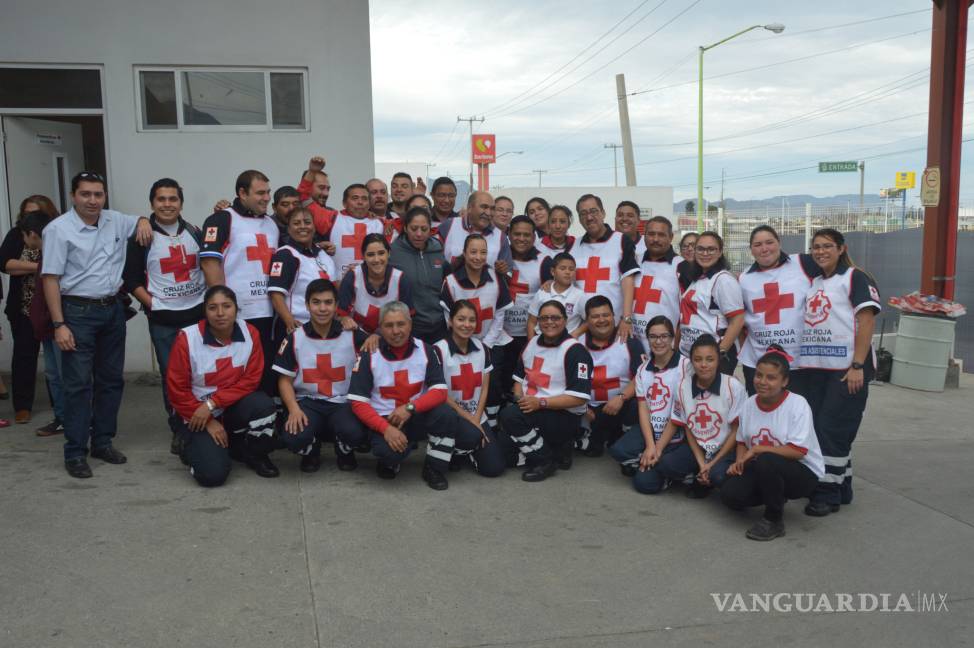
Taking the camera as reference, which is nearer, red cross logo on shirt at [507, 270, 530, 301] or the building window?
red cross logo on shirt at [507, 270, 530, 301]

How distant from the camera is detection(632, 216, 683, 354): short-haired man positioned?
16.7ft

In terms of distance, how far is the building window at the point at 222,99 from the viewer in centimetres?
684

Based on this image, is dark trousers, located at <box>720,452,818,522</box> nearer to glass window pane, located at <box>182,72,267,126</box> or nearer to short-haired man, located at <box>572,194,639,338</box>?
short-haired man, located at <box>572,194,639,338</box>

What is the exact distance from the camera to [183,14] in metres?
6.76

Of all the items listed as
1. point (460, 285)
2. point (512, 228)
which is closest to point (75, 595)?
point (460, 285)

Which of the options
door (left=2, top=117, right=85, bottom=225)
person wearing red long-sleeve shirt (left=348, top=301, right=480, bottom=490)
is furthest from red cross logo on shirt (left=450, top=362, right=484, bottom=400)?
door (left=2, top=117, right=85, bottom=225)

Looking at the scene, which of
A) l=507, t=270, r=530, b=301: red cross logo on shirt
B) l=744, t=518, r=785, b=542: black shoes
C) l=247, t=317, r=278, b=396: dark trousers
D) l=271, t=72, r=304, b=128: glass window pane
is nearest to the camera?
l=744, t=518, r=785, b=542: black shoes

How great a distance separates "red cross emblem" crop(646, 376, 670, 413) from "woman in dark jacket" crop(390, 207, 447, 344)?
1.36m

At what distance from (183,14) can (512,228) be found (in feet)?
12.3

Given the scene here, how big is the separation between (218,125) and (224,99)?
A: 0.23m

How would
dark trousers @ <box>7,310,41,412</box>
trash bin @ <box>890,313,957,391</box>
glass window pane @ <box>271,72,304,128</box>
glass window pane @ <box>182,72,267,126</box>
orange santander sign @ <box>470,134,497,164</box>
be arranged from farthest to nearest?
1. orange santander sign @ <box>470,134,497,164</box>
2. trash bin @ <box>890,313,957,391</box>
3. glass window pane @ <box>271,72,304,128</box>
4. glass window pane @ <box>182,72,267,126</box>
5. dark trousers @ <box>7,310,41,412</box>

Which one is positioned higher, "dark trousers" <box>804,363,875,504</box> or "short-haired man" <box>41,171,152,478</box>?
"short-haired man" <box>41,171,152,478</box>

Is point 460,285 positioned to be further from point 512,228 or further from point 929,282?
point 929,282

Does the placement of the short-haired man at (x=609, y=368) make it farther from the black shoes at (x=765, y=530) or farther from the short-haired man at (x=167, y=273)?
the short-haired man at (x=167, y=273)
